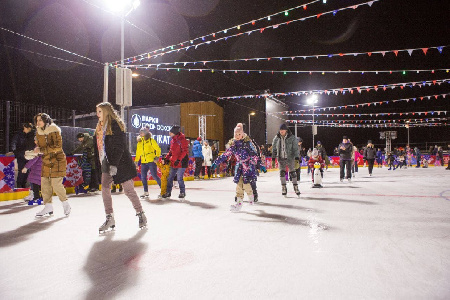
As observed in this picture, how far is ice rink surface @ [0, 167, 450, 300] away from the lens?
88.0 inches

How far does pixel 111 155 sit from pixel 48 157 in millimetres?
1934

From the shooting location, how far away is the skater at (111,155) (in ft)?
13.6

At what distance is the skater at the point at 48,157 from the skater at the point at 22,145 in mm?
2461

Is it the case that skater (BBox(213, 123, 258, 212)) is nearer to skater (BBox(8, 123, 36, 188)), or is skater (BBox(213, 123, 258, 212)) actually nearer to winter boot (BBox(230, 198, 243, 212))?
winter boot (BBox(230, 198, 243, 212))

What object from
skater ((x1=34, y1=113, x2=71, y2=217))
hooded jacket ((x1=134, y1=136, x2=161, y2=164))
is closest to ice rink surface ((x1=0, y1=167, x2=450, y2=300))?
skater ((x1=34, y1=113, x2=71, y2=217))

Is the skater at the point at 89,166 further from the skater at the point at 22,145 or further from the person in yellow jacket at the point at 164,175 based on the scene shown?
the person in yellow jacket at the point at 164,175

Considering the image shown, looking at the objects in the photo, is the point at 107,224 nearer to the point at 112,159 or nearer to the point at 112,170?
the point at 112,170

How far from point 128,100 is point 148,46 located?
5.27 metres

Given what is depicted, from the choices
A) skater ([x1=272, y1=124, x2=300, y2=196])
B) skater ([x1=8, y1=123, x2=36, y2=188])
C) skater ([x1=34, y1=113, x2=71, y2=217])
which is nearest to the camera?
skater ([x1=34, y1=113, x2=71, y2=217])

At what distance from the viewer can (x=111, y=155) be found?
13.5 feet

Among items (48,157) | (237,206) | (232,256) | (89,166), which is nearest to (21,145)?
(89,166)

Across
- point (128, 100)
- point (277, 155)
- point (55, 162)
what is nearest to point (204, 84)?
point (128, 100)

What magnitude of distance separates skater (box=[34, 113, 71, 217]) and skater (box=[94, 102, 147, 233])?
1.51 meters

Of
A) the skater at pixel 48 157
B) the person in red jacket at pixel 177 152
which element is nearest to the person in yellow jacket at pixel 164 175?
the person in red jacket at pixel 177 152
